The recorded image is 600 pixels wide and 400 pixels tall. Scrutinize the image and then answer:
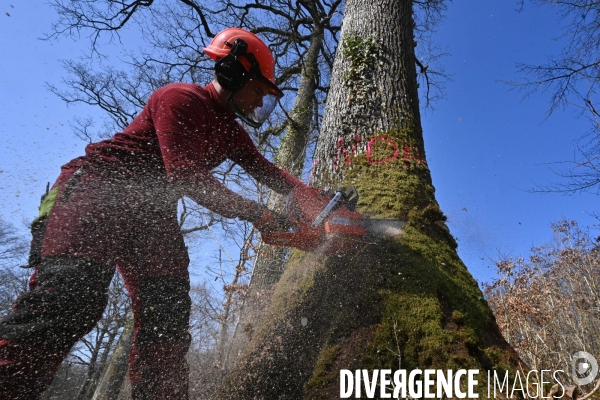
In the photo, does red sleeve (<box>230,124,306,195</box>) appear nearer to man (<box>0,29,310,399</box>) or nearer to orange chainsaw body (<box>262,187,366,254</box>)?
man (<box>0,29,310,399</box>)

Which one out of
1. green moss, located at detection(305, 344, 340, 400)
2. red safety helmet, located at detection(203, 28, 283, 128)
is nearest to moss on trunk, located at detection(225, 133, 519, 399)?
green moss, located at detection(305, 344, 340, 400)

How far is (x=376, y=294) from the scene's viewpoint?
170cm

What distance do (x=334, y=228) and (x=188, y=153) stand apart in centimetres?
93

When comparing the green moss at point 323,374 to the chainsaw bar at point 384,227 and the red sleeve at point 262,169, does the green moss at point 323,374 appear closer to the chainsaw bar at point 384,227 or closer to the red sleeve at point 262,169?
the chainsaw bar at point 384,227

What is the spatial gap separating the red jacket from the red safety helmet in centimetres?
14

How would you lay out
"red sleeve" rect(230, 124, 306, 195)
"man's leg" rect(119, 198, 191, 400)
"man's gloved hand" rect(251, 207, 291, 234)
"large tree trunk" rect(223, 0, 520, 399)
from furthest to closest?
"red sleeve" rect(230, 124, 306, 195) < "man's gloved hand" rect(251, 207, 291, 234) < "man's leg" rect(119, 198, 191, 400) < "large tree trunk" rect(223, 0, 520, 399)

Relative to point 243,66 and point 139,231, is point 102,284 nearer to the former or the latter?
point 139,231

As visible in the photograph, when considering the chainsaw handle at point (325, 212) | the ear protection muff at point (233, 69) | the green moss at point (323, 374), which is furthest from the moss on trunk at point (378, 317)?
the ear protection muff at point (233, 69)

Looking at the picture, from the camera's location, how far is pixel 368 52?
3.15 m

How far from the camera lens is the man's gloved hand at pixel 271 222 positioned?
6.52 feet

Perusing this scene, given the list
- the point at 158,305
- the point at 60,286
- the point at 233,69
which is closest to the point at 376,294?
the point at 158,305

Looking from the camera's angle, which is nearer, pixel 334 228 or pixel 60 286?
pixel 60 286

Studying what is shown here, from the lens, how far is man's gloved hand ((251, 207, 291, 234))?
199 cm

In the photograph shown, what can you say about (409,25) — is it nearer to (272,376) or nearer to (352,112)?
(352,112)
